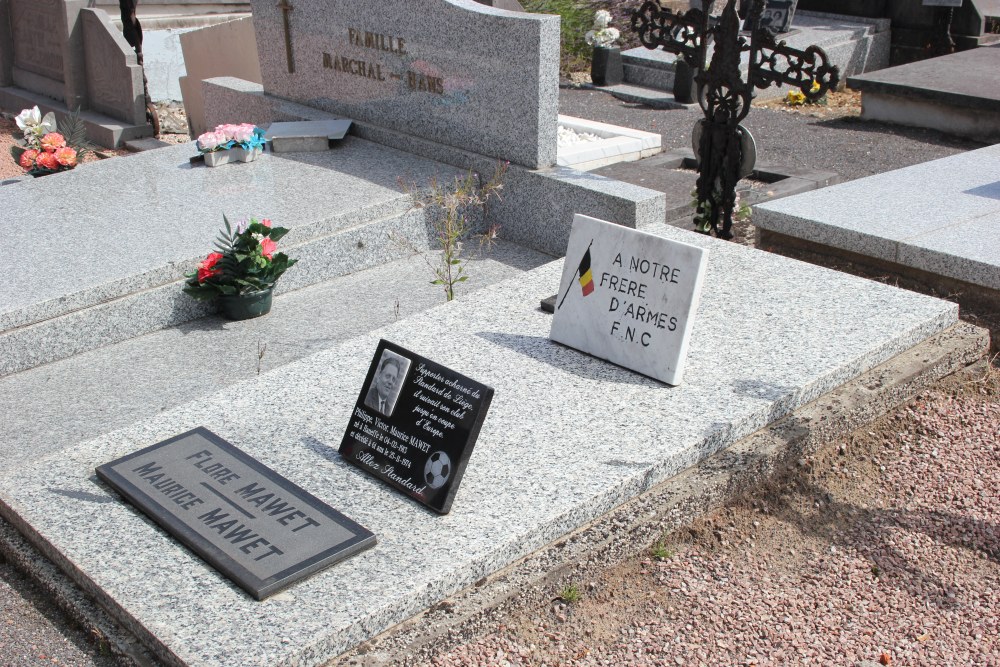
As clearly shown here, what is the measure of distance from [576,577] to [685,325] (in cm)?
101

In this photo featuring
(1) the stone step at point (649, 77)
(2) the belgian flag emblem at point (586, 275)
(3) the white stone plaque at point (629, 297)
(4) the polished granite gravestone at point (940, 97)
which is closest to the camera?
(3) the white stone plaque at point (629, 297)

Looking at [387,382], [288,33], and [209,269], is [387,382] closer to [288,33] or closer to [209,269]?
[209,269]

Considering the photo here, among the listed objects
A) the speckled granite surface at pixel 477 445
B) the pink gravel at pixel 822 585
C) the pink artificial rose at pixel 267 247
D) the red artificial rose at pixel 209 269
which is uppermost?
the pink artificial rose at pixel 267 247

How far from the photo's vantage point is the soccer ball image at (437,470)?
2885mm

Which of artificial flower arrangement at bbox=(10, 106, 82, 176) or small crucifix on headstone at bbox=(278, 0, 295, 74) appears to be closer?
artificial flower arrangement at bbox=(10, 106, 82, 176)

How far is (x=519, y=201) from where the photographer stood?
5.72m

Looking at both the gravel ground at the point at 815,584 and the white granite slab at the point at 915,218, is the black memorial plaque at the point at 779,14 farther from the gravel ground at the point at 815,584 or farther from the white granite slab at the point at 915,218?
the gravel ground at the point at 815,584

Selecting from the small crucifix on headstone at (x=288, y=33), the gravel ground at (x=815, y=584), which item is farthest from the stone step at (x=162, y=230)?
the gravel ground at (x=815, y=584)

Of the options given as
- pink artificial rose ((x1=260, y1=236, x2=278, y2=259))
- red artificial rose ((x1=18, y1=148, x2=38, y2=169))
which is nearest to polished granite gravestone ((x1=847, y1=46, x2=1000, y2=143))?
pink artificial rose ((x1=260, y1=236, x2=278, y2=259))

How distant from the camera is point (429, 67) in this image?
602 centimetres

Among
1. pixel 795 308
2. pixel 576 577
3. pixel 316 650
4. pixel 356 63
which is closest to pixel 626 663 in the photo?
pixel 576 577

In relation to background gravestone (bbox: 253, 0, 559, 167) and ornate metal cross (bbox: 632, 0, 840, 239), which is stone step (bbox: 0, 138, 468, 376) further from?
ornate metal cross (bbox: 632, 0, 840, 239)

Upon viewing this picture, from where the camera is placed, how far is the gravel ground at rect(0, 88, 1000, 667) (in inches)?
109

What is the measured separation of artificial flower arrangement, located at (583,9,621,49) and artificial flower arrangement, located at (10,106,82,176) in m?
6.23
